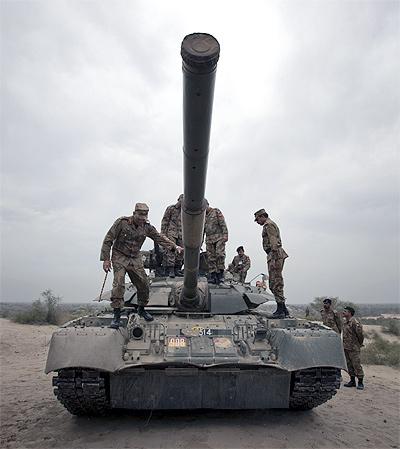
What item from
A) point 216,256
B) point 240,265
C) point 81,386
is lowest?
point 81,386

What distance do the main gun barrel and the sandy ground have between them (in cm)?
246

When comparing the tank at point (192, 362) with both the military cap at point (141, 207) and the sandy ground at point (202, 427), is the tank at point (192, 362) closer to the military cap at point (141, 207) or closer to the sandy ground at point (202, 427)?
the sandy ground at point (202, 427)

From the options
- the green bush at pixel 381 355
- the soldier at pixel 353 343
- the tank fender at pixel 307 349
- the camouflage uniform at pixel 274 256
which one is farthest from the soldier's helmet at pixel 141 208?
the green bush at pixel 381 355

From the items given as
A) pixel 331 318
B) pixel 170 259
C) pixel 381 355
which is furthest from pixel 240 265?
pixel 381 355

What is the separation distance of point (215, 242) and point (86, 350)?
4.26 meters

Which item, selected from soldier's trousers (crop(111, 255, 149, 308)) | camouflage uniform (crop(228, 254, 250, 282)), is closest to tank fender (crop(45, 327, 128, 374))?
soldier's trousers (crop(111, 255, 149, 308))

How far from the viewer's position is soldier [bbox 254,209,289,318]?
23.9ft

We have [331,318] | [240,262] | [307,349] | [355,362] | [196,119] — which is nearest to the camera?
[196,119]

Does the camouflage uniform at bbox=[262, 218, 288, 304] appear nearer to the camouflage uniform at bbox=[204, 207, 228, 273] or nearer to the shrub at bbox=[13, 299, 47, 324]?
the camouflage uniform at bbox=[204, 207, 228, 273]

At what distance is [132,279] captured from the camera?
6871 millimetres

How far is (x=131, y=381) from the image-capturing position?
18.8ft

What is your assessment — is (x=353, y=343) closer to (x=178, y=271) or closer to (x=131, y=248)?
(x=178, y=271)

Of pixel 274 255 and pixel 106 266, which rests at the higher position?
pixel 274 255

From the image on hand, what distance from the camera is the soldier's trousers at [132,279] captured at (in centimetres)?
658
